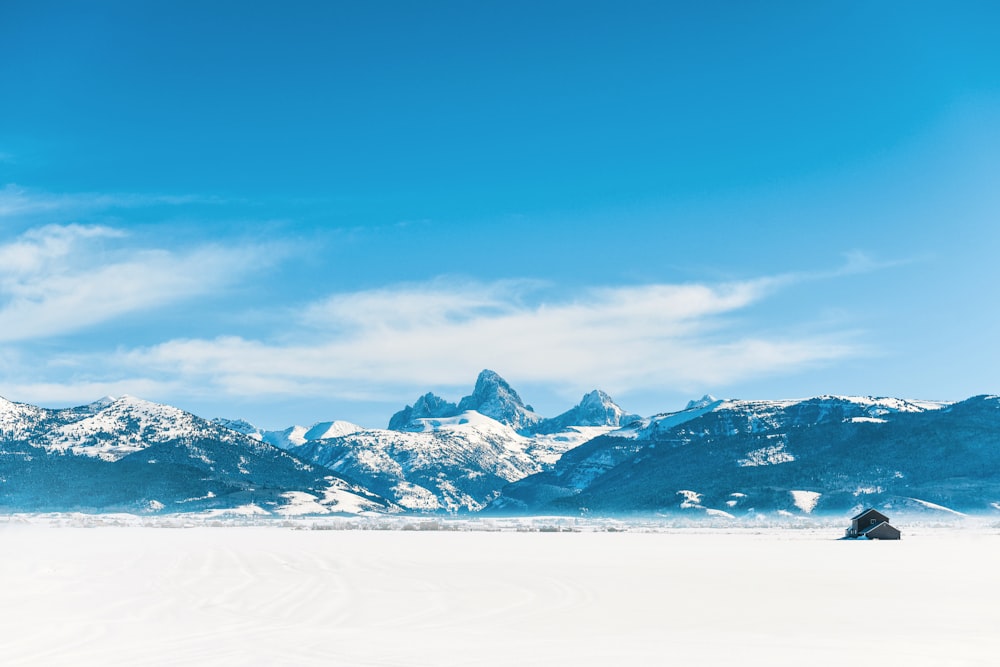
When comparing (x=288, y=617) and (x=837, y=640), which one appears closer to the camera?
(x=837, y=640)

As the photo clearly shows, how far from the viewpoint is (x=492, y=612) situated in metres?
42.1

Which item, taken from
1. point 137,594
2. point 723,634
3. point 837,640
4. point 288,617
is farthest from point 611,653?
point 137,594

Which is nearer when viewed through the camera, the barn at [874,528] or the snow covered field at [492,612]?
the snow covered field at [492,612]

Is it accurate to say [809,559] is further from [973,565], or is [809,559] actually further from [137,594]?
[137,594]

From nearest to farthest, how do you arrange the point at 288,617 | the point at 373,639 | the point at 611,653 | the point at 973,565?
the point at 611,653 < the point at 373,639 < the point at 288,617 < the point at 973,565

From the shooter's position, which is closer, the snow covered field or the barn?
the snow covered field

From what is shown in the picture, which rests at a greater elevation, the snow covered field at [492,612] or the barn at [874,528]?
the barn at [874,528]

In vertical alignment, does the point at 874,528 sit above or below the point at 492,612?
Result: above

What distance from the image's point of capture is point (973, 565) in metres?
76.0

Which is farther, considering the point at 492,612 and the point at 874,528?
the point at 874,528

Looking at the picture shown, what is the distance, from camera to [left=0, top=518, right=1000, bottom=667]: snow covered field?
30531 mm

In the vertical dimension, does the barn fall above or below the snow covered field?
above

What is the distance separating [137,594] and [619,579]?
1162 inches

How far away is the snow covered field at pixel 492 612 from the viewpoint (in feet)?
100
